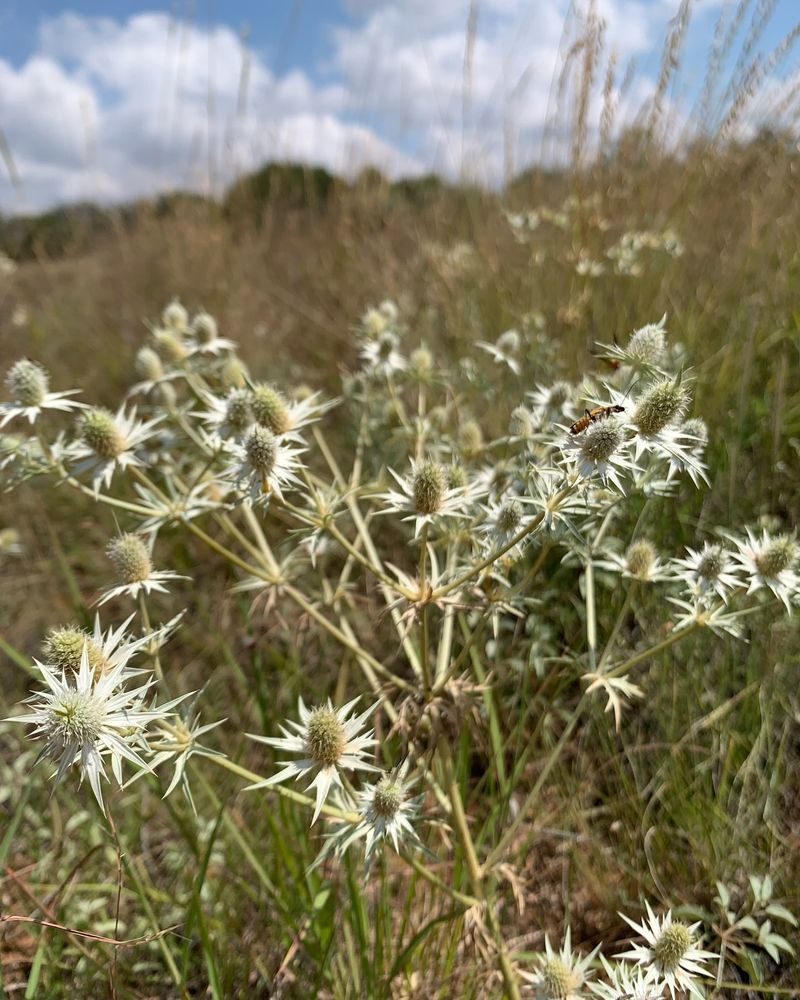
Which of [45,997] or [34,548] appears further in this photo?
[34,548]

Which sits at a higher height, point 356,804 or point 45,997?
point 356,804

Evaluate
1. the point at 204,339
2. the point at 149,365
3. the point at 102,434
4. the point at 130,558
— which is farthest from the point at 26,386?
the point at 204,339

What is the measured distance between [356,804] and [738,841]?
3.51 ft

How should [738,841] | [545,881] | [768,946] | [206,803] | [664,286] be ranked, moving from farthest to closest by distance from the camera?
1. [664,286]
2. [206,803]
3. [545,881]
4. [738,841]
5. [768,946]

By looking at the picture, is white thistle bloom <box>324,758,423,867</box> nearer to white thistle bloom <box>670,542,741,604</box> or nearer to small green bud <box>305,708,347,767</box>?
small green bud <box>305,708,347,767</box>

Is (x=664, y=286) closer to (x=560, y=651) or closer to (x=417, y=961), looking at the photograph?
(x=560, y=651)

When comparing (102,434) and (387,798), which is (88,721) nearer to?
(387,798)

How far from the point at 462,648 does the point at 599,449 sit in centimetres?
111

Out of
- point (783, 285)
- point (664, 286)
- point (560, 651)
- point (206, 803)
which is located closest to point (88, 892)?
point (206, 803)

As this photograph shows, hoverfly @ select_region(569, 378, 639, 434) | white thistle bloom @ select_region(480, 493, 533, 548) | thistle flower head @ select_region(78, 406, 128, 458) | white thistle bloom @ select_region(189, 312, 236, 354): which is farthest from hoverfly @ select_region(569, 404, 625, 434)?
white thistle bloom @ select_region(189, 312, 236, 354)

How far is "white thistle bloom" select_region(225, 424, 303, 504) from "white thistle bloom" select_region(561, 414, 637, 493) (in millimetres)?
550

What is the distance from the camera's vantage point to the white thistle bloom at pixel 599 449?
1.14 m

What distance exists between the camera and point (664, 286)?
9.28 feet

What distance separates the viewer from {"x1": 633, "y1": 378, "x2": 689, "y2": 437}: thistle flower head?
1218 millimetres
